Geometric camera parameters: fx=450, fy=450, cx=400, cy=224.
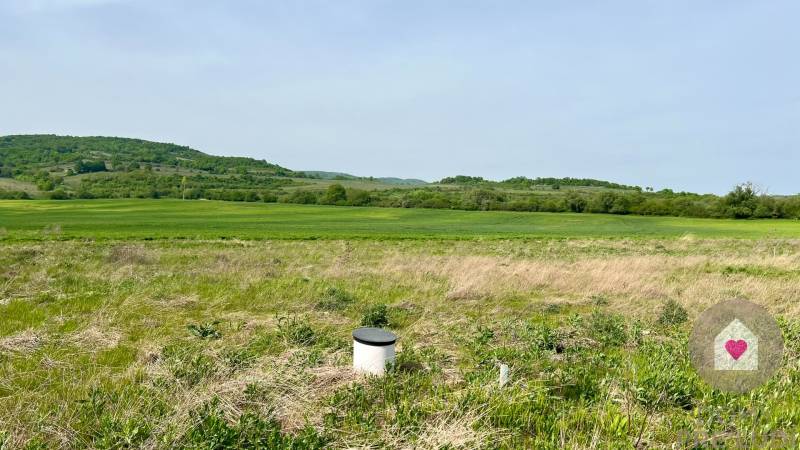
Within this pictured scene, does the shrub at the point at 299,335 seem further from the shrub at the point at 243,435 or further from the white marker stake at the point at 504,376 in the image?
the white marker stake at the point at 504,376

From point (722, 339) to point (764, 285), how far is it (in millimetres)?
11085

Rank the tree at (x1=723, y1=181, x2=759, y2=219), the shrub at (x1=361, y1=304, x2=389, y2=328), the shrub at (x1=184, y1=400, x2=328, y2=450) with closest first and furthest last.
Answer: the shrub at (x1=184, y1=400, x2=328, y2=450), the shrub at (x1=361, y1=304, x2=389, y2=328), the tree at (x1=723, y1=181, x2=759, y2=219)

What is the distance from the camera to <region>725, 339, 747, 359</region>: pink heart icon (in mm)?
4348

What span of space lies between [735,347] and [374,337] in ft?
12.8

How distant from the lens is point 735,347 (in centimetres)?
436

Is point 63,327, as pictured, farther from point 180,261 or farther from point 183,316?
point 180,261

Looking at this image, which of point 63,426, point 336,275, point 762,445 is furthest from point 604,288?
point 63,426

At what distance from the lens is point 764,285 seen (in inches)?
502

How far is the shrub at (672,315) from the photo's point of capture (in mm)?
9242

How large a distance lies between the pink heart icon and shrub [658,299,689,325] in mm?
5263

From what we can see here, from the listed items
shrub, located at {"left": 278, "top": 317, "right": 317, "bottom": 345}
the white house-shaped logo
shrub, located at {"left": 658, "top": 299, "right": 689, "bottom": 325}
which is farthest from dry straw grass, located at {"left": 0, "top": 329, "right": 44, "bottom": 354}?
shrub, located at {"left": 658, "top": 299, "right": 689, "bottom": 325}

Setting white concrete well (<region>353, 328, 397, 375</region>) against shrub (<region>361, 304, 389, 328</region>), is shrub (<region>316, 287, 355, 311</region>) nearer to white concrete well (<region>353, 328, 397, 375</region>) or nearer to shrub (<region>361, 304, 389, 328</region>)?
shrub (<region>361, 304, 389, 328</region>)

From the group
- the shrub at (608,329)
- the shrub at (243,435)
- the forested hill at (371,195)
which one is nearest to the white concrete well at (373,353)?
the shrub at (243,435)

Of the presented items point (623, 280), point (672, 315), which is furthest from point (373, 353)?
point (623, 280)
